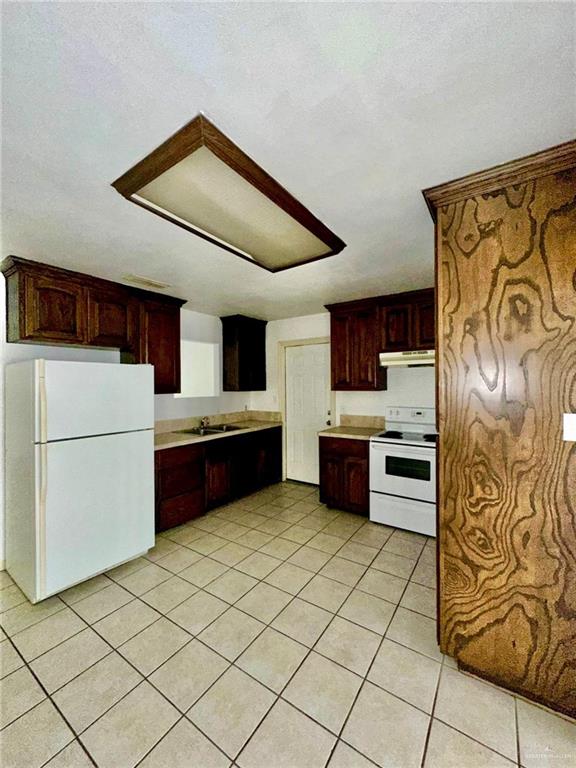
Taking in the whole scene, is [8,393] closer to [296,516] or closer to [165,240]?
[165,240]

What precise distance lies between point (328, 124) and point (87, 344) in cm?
254

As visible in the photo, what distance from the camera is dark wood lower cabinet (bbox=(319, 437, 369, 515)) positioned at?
348 cm

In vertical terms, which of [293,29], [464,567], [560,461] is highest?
[293,29]

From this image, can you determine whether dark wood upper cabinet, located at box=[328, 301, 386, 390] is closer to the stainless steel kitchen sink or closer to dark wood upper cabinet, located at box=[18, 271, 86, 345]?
the stainless steel kitchen sink

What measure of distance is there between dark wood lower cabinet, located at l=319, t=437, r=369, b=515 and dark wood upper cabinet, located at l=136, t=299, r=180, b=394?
1867 mm

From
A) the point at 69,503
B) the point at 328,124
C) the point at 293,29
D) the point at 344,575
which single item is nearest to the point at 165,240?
the point at 328,124

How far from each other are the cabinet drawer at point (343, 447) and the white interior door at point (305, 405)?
0.66 meters

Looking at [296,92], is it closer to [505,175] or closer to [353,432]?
[505,175]

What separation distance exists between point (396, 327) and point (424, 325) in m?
0.29

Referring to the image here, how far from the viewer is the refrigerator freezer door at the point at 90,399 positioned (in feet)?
7.02

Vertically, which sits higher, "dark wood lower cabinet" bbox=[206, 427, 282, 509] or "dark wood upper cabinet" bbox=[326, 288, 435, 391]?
"dark wood upper cabinet" bbox=[326, 288, 435, 391]

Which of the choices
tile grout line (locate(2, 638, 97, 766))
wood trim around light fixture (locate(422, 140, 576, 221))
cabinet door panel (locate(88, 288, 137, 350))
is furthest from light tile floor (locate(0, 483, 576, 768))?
wood trim around light fixture (locate(422, 140, 576, 221))

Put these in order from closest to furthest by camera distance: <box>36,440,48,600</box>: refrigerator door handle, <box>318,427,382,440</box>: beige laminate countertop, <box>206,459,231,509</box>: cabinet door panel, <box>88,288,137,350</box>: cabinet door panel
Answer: <box>36,440,48,600</box>: refrigerator door handle, <box>88,288,137,350</box>: cabinet door panel, <box>318,427,382,440</box>: beige laminate countertop, <box>206,459,231,509</box>: cabinet door panel

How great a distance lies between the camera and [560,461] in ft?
4.53
